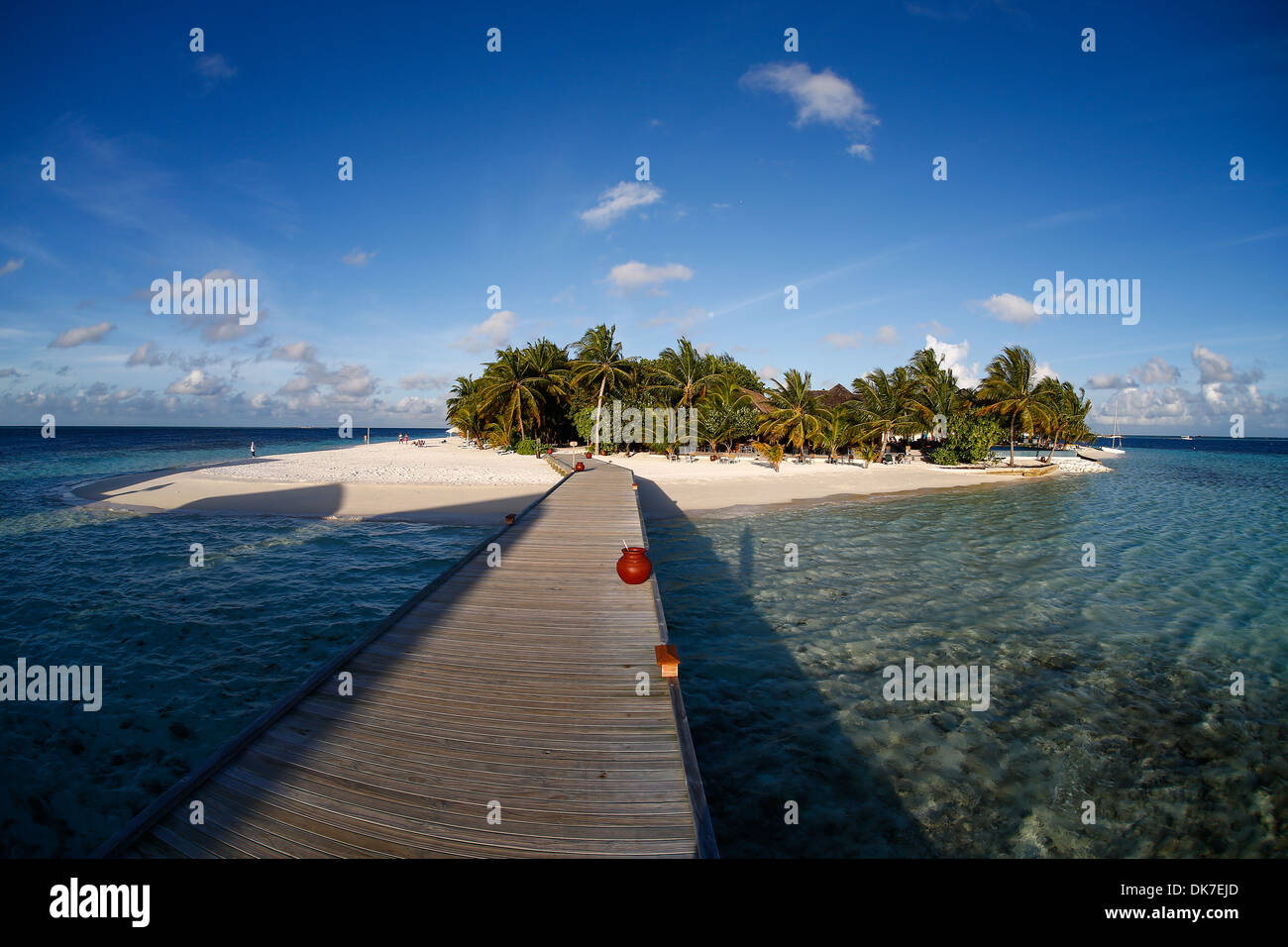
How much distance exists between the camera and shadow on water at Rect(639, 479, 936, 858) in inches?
216

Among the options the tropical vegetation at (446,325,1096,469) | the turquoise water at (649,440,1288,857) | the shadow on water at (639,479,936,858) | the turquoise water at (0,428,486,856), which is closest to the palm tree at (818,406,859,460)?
the tropical vegetation at (446,325,1096,469)

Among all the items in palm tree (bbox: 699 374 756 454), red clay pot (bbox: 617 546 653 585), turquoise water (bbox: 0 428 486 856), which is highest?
palm tree (bbox: 699 374 756 454)

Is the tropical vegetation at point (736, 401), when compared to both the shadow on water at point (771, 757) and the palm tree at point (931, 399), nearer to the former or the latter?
the palm tree at point (931, 399)

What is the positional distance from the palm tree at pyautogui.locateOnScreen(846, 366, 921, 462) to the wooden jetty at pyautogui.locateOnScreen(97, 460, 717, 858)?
1578 inches

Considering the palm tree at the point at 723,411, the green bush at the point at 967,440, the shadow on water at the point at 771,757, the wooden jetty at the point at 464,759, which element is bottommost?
the shadow on water at the point at 771,757

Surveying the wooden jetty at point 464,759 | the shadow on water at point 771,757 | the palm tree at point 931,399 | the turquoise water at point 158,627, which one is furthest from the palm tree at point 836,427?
the wooden jetty at point 464,759

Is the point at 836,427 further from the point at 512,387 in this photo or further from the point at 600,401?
the point at 512,387

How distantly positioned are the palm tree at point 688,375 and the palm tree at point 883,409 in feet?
41.0

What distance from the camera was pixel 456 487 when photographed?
27359 mm

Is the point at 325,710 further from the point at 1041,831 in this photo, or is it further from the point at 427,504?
the point at 427,504

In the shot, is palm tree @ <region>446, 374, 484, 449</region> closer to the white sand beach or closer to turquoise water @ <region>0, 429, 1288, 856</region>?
the white sand beach

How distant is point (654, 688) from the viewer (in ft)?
18.8

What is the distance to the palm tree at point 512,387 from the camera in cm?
4444
